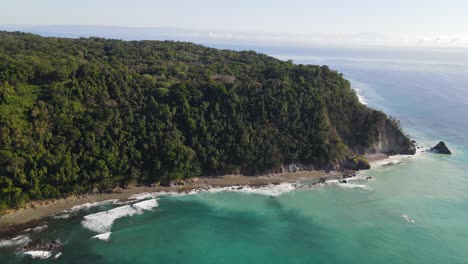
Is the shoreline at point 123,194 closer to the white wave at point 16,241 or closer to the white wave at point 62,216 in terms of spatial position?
the white wave at point 62,216

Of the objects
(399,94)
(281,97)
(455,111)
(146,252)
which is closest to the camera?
(146,252)

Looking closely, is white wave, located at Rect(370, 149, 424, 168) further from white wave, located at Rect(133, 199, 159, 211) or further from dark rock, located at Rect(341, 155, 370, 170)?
white wave, located at Rect(133, 199, 159, 211)

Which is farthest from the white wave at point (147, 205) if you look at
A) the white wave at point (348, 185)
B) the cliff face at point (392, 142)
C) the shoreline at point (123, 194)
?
the cliff face at point (392, 142)

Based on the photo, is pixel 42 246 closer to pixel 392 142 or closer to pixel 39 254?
pixel 39 254

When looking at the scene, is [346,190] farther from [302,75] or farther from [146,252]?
[146,252]

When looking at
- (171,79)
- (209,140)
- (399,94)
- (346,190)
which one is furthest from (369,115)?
(399,94)

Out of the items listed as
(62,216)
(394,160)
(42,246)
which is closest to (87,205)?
(62,216)

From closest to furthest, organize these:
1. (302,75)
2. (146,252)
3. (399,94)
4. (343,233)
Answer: (146,252)
(343,233)
(302,75)
(399,94)
